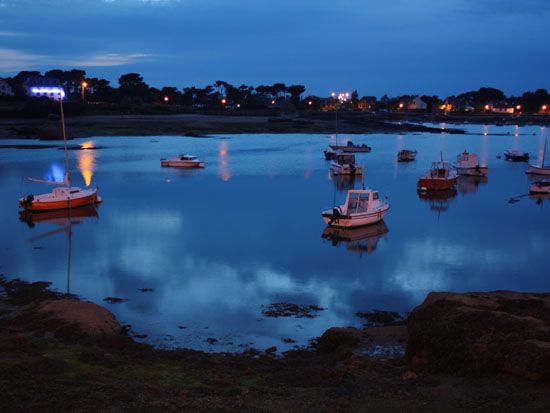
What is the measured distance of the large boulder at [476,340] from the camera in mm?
9156

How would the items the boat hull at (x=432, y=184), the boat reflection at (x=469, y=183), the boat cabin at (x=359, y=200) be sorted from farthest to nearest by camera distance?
the boat reflection at (x=469, y=183) → the boat hull at (x=432, y=184) → the boat cabin at (x=359, y=200)

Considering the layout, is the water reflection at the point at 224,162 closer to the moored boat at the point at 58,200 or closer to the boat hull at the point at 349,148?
the boat hull at the point at 349,148

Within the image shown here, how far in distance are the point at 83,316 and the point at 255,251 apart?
39.1 feet

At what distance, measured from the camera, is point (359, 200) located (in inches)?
1250

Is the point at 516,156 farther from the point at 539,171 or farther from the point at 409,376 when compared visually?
the point at 409,376

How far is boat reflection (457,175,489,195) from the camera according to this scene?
1956 inches

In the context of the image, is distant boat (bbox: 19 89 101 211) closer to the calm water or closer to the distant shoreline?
the calm water

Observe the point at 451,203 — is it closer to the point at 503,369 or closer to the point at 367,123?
the point at 503,369

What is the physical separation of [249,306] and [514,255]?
1355 centimetres

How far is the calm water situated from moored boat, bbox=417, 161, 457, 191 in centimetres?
157

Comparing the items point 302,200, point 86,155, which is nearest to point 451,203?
point 302,200

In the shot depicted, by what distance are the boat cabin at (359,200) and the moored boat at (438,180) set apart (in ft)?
49.7

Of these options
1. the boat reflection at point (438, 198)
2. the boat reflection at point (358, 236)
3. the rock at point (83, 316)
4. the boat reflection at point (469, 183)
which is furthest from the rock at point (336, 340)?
the boat reflection at point (469, 183)

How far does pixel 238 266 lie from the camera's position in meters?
22.8
